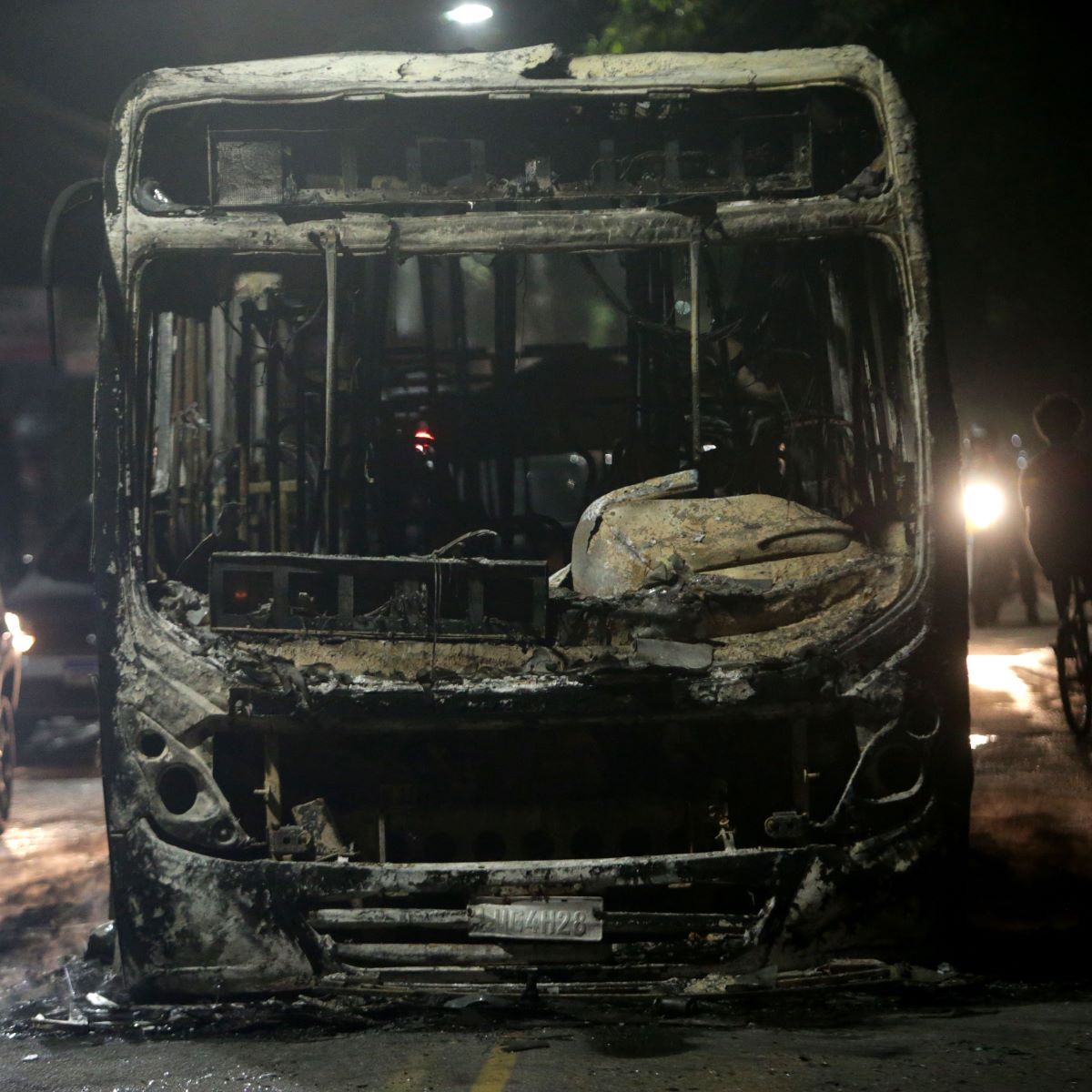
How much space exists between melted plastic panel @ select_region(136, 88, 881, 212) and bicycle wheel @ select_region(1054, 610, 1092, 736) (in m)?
5.13

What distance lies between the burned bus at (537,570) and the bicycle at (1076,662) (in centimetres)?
450

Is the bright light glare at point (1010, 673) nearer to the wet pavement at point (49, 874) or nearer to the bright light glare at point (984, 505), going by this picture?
the bright light glare at point (984, 505)

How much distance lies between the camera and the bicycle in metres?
9.64

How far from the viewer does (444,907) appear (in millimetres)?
5062

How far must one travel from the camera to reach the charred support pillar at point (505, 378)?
6098 millimetres

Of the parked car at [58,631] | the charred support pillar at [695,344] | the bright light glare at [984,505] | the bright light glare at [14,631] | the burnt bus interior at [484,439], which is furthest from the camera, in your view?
the bright light glare at [984,505]

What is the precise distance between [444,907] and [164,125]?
2650mm

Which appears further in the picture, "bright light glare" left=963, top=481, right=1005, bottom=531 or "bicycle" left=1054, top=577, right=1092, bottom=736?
"bright light glare" left=963, top=481, right=1005, bottom=531

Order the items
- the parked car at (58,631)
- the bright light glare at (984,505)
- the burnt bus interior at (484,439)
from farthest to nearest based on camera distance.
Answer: the bright light glare at (984,505), the parked car at (58,631), the burnt bus interior at (484,439)

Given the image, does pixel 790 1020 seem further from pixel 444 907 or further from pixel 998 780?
pixel 998 780

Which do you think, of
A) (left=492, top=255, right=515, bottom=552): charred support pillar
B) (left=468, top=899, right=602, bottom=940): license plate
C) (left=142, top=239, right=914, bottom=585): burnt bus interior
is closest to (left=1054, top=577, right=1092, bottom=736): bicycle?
(left=142, top=239, right=914, bottom=585): burnt bus interior

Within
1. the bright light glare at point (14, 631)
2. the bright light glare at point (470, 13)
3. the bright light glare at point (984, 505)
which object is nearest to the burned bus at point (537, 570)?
the bright light glare at point (14, 631)

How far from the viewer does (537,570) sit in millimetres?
4988

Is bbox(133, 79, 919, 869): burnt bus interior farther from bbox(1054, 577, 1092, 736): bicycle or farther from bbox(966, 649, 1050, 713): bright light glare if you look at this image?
bbox(966, 649, 1050, 713): bright light glare
